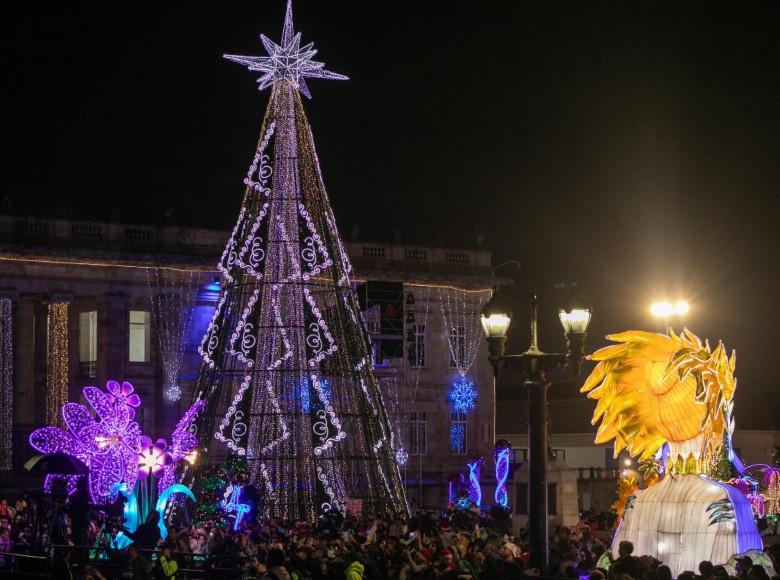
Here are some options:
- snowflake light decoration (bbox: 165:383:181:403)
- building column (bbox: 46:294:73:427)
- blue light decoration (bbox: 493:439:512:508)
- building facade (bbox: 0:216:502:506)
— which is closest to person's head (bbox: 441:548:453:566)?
blue light decoration (bbox: 493:439:512:508)

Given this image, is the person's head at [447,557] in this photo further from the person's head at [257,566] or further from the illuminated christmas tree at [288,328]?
the illuminated christmas tree at [288,328]

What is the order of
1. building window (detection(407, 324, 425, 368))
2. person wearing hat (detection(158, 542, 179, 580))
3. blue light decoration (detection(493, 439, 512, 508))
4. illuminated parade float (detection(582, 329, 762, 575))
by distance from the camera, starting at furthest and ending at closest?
building window (detection(407, 324, 425, 368))
blue light decoration (detection(493, 439, 512, 508))
person wearing hat (detection(158, 542, 179, 580))
illuminated parade float (detection(582, 329, 762, 575))

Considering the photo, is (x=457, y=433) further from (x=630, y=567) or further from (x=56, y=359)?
(x=630, y=567)

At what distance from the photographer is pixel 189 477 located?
32.4 meters

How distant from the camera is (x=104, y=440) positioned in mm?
29516

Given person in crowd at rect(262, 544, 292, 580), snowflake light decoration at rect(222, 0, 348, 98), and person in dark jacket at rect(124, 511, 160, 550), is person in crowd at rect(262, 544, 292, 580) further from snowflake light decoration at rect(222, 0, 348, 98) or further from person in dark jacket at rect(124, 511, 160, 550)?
snowflake light decoration at rect(222, 0, 348, 98)

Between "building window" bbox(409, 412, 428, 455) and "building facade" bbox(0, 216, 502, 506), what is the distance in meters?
0.06

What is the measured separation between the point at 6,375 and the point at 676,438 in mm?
37565

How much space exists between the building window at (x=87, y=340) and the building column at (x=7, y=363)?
3.73 meters

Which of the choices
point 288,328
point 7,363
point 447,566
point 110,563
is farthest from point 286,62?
point 7,363

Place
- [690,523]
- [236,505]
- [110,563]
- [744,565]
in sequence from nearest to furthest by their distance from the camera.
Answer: [744,565] → [690,523] → [110,563] → [236,505]

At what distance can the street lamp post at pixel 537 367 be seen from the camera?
50.6ft

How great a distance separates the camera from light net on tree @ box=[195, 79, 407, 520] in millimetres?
30859

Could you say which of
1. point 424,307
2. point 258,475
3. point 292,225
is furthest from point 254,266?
point 424,307
